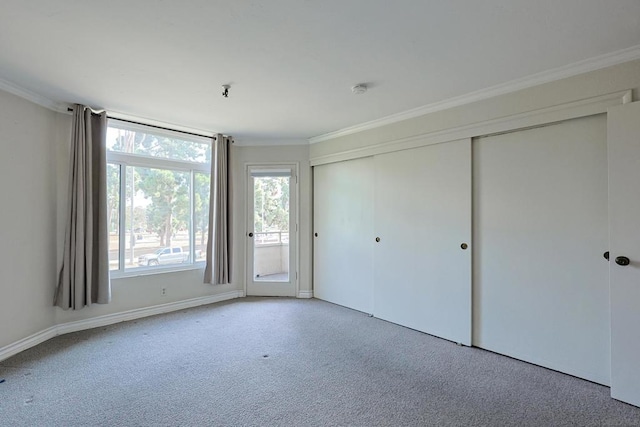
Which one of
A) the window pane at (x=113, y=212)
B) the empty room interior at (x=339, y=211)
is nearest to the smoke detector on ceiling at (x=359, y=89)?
the empty room interior at (x=339, y=211)

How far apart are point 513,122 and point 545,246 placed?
1.11 m

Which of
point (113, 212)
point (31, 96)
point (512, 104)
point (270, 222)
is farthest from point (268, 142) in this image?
point (512, 104)

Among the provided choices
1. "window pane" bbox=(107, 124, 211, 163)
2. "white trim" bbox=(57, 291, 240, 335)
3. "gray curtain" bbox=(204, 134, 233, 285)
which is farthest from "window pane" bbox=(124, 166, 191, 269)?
"white trim" bbox=(57, 291, 240, 335)

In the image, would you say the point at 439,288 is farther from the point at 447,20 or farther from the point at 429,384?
the point at 447,20

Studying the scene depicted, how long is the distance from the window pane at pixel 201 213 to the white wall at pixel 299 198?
17.9 inches

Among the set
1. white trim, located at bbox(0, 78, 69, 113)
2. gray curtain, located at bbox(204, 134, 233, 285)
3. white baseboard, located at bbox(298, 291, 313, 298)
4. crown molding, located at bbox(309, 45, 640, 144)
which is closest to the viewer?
crown molding, located at bbox(309, 45, 640, 144)

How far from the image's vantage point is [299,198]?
490 centimetres

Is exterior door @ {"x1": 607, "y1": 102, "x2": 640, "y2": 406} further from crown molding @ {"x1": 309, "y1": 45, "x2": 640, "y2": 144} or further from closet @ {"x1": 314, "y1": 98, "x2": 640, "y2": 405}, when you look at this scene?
crown molding @ {"x1": 309, "y1": 45, "x2": 640, "y2": 144}

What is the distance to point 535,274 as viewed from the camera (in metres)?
2.76

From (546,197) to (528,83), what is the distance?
980mm

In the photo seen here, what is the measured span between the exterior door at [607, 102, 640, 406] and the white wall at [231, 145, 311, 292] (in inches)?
136

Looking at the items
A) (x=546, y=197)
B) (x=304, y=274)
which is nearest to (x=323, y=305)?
(x=304, y=274)

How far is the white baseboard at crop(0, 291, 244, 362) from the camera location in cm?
296

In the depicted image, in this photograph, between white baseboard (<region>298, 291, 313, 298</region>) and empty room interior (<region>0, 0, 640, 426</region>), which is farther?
white baseboard (<region>298, 291, 313, 298</region>)
